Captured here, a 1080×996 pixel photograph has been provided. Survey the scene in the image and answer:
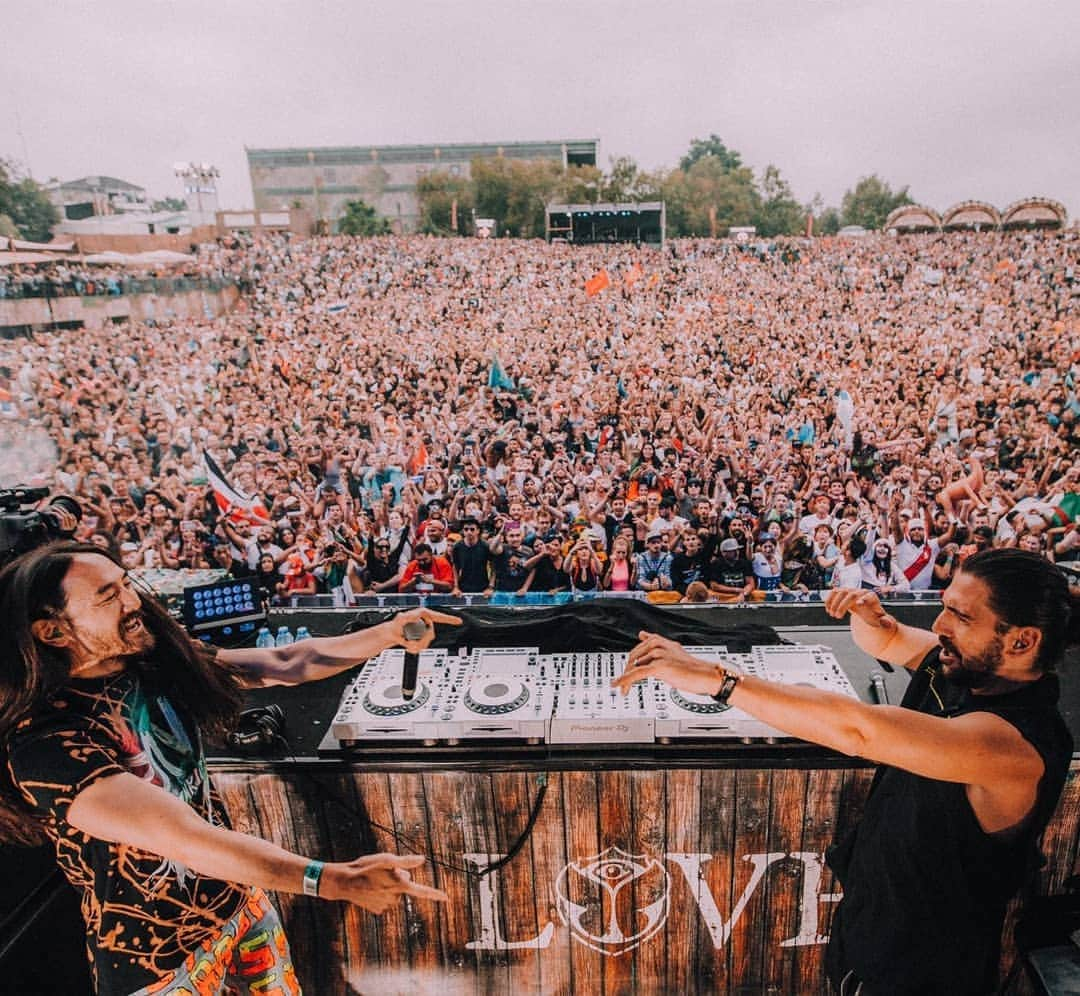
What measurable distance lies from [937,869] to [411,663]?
4.07 ft

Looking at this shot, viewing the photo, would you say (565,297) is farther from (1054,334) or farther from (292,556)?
(1054,334)

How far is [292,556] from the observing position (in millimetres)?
3646

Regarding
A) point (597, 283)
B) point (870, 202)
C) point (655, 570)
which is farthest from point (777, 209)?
point (655, 570)

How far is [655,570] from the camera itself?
11.5 feet

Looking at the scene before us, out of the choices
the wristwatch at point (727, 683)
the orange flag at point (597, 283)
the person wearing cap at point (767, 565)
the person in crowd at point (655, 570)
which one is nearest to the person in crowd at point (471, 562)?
the person in crowd at point (655, 570)

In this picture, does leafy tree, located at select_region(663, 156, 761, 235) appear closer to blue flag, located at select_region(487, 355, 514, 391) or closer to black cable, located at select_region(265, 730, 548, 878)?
blue flag, located at select_region(487, 355, 514, 391)

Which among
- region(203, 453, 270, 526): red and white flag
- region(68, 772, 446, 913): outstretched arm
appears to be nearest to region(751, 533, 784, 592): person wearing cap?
region(203, 453, 270, 526): red and white flag

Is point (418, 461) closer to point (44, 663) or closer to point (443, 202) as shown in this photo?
point (443, 202)

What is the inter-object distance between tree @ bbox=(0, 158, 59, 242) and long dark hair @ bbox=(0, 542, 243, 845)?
3.41m

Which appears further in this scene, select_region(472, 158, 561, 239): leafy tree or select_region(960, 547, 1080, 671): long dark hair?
select_region(472, 158, 561, 239): leafy tree

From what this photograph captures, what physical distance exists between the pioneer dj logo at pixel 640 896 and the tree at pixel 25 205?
390 cm

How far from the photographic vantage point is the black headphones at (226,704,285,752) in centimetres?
175

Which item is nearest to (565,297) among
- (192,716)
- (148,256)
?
(148,256)

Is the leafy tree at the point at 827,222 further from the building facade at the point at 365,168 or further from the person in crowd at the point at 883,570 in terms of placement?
the person in crowd at the point at 883,570
